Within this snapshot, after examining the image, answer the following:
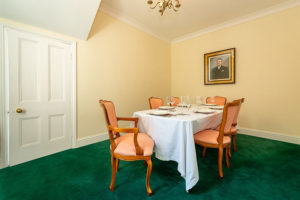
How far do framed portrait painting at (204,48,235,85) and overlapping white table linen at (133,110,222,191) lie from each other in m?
2.23

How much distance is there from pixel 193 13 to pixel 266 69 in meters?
2.16

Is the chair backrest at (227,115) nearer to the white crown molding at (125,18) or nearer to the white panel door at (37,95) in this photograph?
the white panel door at (37,95)

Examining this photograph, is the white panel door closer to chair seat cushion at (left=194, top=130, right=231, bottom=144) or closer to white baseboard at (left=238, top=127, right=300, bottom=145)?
chair seat cushion at (left=194, top=130, right=231, bottom=144)

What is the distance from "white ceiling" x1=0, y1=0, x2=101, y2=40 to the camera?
5.91ft

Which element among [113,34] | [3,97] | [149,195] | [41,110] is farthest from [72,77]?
[149,195]

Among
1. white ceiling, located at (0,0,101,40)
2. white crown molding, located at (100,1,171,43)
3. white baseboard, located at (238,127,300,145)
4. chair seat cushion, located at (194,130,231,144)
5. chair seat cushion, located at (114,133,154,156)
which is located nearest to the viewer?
chair seat cushion, located at (114,133,154,156)

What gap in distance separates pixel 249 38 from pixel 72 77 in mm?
4180

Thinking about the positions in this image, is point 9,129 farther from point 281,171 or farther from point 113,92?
point 281,171

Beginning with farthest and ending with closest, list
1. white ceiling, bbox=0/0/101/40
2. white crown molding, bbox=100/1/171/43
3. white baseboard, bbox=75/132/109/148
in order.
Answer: white crown molding, bbox=100/1/171/43 < white baseboard, bbox=75/132/109/148 < white ceiling, bbox=0/0/101/40

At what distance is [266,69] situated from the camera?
9.95 feet

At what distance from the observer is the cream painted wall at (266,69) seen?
9.02 feet

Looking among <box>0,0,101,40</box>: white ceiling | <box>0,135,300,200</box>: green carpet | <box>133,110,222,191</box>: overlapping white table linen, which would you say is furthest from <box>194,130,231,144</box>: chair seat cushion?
<box>0,0,101,40</box>: white ceiling

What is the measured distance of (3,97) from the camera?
6.13ft

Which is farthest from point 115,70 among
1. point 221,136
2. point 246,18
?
point 246,18
